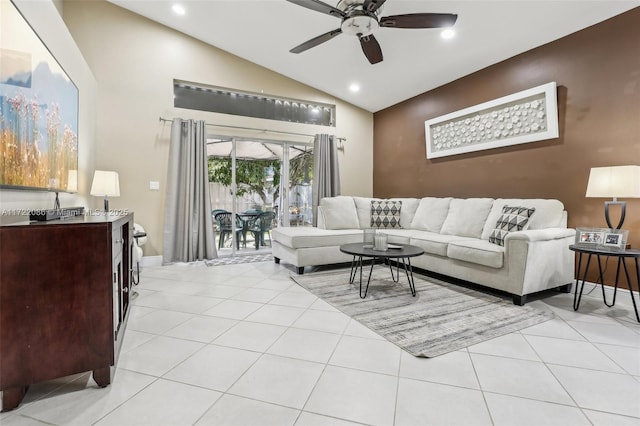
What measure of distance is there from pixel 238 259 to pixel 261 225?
875 millimetres

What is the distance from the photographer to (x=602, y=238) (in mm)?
2541

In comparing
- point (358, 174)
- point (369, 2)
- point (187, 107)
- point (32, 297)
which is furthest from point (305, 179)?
point (32, 297)

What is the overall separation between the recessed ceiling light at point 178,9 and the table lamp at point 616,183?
487 centimetres

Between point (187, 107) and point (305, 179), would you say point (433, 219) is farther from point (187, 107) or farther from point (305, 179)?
point (187, 107)

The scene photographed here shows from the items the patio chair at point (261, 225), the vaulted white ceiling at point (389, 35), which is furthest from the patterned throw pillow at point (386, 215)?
the vaulted white ceiling at point (389, 35)

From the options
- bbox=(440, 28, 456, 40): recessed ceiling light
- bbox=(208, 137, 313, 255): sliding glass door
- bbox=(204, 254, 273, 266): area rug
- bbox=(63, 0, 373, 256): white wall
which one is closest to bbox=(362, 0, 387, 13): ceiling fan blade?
bbox=(440, 28, 456, 40): recessed ceiling light

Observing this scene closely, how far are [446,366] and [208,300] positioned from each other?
2.08 meters

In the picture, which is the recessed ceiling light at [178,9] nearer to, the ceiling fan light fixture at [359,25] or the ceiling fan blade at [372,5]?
the ceiling fan light fixture at [359,25]

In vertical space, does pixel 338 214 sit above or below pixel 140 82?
below

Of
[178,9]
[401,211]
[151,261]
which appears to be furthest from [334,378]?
[178,9]

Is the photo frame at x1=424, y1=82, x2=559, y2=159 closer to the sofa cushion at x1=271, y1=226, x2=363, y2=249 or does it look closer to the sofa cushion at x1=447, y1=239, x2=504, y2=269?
the sofa cushion at x1=447, y1=239, x2=504, y2=269

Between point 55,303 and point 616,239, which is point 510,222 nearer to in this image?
point 616,239

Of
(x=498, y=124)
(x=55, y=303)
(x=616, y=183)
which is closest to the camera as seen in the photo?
(x=55, y=303)

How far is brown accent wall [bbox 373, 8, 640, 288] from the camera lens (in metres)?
2.81
